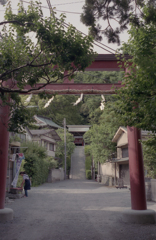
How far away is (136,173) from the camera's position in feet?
26.5

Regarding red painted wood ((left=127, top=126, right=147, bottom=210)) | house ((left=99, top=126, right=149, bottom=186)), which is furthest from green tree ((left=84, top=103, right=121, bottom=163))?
red painted wood ((left=127, top=126, right=147, bottom=210))

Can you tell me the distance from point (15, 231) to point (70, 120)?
46502 mm

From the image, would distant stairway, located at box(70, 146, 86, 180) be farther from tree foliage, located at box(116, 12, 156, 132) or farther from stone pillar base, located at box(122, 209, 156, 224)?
tree foliage, located at box(116, 12, 156, 132)

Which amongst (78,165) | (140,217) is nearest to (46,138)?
(78,165)

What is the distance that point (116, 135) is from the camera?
25.2 m

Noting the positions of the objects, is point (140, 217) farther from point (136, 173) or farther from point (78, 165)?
point (78, 165)

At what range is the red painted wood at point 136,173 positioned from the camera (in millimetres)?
7906

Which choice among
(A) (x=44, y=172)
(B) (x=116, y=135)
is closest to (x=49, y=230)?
(B) (x=116, y=135)

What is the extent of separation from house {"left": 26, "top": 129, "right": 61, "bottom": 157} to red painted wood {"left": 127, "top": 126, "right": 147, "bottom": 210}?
23.8 meters

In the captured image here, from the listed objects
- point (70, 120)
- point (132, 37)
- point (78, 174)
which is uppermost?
point (70, 120)

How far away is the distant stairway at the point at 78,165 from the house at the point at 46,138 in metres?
5.63

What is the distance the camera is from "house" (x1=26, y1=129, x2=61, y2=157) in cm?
3341

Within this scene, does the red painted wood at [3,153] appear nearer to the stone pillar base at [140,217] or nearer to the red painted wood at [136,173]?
the stone pillar base at [140,217]

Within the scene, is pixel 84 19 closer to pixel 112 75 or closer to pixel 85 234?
pixel 85 234
